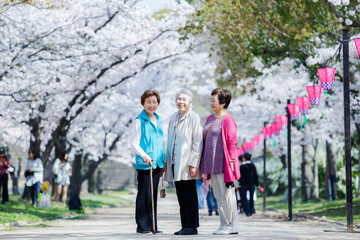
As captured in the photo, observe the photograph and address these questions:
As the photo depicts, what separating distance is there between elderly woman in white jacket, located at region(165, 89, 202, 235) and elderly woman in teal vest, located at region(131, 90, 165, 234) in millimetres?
177

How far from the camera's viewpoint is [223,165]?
31.0 feet

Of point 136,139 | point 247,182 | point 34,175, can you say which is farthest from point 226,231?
point 34,175

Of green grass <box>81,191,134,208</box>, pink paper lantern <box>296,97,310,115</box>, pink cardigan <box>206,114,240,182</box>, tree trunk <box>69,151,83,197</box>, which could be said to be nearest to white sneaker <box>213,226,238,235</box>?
pink cardigan <box>206,114,240,182</box>

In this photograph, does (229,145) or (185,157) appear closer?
(185,157)

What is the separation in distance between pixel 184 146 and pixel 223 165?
2.10 feet

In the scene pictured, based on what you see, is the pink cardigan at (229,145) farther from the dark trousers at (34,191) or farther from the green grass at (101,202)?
the green grass at (101,202)

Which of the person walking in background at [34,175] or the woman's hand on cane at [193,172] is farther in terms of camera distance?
the person walking in background at [34,175]

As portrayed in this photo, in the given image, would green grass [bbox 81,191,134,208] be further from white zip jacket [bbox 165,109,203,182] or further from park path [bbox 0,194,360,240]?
white zip jacket [bbox 165,109,203,182]

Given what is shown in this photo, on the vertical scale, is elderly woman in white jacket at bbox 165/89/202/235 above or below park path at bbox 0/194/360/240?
above

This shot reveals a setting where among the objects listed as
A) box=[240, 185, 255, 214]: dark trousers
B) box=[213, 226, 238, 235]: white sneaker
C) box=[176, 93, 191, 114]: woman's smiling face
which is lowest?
box=[213, 226, 238, 235]: white sneaker

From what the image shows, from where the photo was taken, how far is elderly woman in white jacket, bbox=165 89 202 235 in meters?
9.34

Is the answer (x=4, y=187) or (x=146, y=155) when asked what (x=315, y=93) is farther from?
(x=4, y=187)

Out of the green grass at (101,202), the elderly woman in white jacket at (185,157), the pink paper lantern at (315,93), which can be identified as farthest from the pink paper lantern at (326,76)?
the green grass at (101,202)

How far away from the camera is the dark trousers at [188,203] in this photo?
9.39 metres
